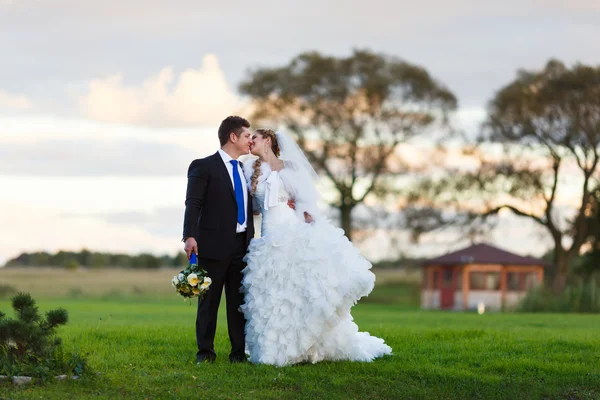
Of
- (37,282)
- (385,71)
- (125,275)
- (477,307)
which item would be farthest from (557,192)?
(125,275)

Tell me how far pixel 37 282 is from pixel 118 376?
5399cm

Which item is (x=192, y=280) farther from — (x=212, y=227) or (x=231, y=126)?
(x=231, y=126)

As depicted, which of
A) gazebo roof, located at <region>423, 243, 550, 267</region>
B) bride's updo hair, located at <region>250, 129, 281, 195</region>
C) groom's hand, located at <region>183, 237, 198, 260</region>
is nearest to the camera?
groom's hand, located at <region>183, 237, 198, 260</region>

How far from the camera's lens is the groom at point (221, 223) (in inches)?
399

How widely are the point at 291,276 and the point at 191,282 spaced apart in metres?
1.20

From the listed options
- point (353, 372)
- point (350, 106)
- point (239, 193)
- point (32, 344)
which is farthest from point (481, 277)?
point (32, 344)

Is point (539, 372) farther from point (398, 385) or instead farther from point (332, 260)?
point (332, 260)

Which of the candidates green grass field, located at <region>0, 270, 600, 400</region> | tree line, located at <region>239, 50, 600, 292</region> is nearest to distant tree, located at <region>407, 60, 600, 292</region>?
tree line, located at <region>239, 50, 600, 292</region>

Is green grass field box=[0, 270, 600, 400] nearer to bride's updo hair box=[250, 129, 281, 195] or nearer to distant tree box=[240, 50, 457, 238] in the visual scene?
bride's updo hair box=[250, 129, 281, 195]

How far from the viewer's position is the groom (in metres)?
10.1

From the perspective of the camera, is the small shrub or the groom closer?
the groom

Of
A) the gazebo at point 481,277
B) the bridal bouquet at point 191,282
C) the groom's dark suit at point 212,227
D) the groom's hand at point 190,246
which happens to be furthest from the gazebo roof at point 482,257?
the bridal bouquet at point 191,282

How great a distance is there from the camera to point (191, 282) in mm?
9688

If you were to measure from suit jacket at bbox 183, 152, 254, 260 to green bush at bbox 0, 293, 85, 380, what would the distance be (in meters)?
1.77
